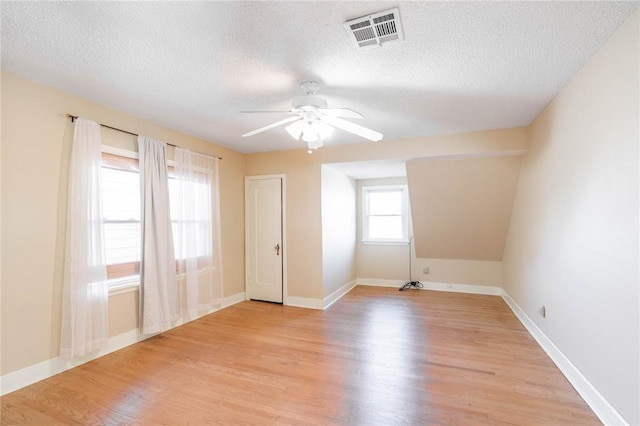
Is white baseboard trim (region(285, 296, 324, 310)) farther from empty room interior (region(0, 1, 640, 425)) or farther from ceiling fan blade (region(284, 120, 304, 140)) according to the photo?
ceiling fan blade (region(284, 120, 304, 140))

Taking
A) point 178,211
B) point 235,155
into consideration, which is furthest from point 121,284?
point 235,155

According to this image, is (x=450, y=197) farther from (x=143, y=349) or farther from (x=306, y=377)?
(x=143, y=349)

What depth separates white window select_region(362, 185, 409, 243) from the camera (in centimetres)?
612

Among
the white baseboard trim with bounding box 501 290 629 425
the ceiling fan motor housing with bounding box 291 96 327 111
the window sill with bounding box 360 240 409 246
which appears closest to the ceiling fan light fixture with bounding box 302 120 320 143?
the ceiling fan motor housing with bounding box 291 96 327 111

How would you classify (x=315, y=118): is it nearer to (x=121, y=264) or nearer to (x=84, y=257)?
(x=84, y=257)

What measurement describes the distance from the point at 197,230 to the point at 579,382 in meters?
4.27

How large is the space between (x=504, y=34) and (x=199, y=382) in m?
3.46

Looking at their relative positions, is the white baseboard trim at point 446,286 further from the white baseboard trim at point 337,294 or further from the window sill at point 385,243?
the window sill at point 385,243

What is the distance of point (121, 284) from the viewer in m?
3.20

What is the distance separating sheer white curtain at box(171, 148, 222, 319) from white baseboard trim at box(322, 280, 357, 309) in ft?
5.38

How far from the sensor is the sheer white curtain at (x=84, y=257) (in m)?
2.66

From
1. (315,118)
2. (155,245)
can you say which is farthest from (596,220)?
(155,245)

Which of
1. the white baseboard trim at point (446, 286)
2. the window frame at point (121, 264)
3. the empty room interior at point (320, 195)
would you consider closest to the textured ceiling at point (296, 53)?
the empty room interior at point (320, 195)

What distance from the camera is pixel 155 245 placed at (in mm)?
3445
